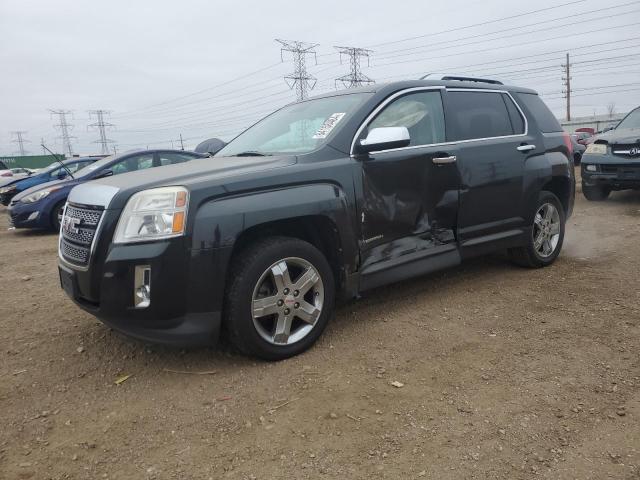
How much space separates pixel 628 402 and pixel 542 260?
2.53m

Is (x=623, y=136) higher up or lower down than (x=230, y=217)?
higher up

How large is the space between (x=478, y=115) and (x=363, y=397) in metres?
2.79

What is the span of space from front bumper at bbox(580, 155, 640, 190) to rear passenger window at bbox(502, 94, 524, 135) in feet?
16.3

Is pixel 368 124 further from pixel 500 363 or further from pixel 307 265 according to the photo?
pixel 500 363

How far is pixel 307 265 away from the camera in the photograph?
10.4ft

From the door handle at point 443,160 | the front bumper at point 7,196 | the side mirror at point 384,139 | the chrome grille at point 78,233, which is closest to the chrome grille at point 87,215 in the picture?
the chrome grille at point 78,233

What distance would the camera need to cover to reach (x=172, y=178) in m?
2.98

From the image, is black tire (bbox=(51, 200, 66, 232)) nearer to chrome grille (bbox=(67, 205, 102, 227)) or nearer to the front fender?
chrome grille (bbox=(67, 205, 102, 227))

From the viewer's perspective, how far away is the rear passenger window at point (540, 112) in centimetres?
493

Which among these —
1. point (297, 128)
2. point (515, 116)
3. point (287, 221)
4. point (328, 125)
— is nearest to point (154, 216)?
point (287, 221)

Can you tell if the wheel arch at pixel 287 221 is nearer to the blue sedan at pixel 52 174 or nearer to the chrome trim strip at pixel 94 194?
the chrome trim strip at pixel 94 194

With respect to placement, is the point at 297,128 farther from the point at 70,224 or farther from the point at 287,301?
the point at 70,224

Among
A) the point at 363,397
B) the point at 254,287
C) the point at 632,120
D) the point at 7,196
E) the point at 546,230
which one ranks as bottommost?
the point at 363,397

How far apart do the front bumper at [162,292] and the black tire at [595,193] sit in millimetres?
8630
